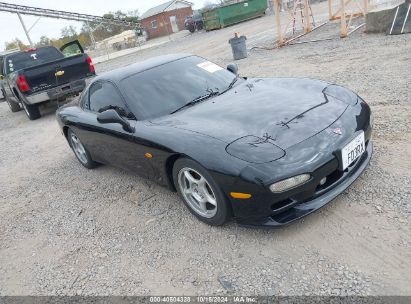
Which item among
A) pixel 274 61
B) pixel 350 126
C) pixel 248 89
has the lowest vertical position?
pixel 274 61

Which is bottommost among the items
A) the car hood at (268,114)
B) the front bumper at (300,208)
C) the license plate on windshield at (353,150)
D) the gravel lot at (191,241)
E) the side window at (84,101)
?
the gravel lot at (191,241)

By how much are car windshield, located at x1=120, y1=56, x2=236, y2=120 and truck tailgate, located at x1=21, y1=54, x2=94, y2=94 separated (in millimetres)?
5703

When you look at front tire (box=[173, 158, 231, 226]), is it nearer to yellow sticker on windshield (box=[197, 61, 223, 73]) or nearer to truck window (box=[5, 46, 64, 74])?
yellow sticker on windshield (box=[197, 61, 223, 73])

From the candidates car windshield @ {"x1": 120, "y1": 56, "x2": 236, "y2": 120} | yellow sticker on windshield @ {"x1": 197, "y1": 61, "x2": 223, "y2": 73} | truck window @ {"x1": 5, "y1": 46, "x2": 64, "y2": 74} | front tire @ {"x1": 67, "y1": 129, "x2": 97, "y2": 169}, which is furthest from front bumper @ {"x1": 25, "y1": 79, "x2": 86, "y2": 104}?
yellow sticker on windshield @ {"x1": 197, "y1": 61, "x2": 223, "y2": 73}

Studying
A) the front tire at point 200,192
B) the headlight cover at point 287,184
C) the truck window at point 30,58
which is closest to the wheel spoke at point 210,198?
the front tire at point 200,192

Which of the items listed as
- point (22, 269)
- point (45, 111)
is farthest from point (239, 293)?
point (45, 111)

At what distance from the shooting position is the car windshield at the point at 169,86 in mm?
3719

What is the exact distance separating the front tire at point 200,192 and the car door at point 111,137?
486 mm

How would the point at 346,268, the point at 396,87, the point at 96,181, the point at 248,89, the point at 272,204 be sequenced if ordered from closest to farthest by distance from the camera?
1. the point at 346,268
2. the point at 272,204
3. the point at 248,89
4. the point at 96,181
5. the point at 396,87

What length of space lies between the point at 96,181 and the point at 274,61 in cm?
707

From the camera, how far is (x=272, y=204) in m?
2.61

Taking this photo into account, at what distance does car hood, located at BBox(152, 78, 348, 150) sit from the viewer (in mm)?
2891

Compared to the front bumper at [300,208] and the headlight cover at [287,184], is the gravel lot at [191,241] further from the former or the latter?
the headlight cover at [287,184]

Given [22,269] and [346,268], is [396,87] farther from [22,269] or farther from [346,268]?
[22,269]
